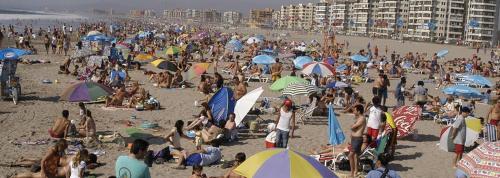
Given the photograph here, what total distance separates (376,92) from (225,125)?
5464 millimetres

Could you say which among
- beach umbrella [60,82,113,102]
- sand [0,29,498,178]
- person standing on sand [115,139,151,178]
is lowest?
sand [0,29,498,178]

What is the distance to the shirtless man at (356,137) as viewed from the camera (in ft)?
25.3

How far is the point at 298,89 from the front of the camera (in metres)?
11.7

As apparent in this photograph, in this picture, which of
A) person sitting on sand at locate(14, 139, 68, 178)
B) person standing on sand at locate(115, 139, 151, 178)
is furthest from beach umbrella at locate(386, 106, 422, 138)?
person standing on sand at locate(115, 139, 151, 178)

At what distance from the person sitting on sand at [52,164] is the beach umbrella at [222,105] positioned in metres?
4.20

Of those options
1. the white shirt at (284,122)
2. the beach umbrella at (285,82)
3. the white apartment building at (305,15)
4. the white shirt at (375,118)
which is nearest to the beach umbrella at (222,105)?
the beach umbrella at (285,82)

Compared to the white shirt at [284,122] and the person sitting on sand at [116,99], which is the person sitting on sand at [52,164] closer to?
the white shirt at [284,122]

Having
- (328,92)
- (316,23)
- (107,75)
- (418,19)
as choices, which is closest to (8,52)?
(107,75)

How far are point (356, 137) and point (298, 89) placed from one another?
405 cm

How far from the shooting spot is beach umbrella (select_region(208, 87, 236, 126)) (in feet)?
35.5

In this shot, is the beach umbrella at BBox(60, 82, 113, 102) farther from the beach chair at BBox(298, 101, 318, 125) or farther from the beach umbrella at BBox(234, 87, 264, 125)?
the beach chair at BBox(298, 101, 318, 125)

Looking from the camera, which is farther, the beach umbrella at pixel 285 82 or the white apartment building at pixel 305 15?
the white apartment building at pixel 305 15

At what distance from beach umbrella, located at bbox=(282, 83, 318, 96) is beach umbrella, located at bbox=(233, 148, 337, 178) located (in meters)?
6.85

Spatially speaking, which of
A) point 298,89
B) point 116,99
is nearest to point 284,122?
point 298,89
